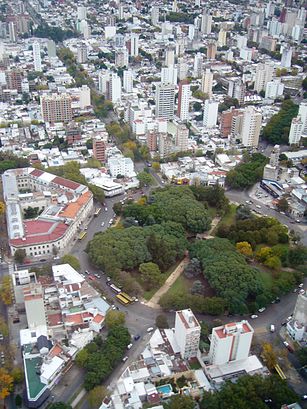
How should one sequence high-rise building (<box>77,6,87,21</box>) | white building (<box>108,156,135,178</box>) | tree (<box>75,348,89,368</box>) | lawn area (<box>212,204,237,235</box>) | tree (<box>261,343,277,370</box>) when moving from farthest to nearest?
high-rise building (<box>77,6,87,21</box>) → white building (<box>108,156,135,178</box>) → lawn area (<box>212,204,237,235</box>) → tree (<box>261,343,277,370</box>) → tree (<box>75,348,89,368</box>)

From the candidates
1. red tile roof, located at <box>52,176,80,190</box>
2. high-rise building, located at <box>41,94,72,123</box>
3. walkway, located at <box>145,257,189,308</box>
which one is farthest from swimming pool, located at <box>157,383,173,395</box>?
high-rise building, located at <box>41,94,72,123</box>

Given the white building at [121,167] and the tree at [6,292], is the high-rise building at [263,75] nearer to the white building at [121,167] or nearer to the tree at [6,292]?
A: the white building at [121,167]

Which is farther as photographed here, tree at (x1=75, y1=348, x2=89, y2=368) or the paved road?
the paved road

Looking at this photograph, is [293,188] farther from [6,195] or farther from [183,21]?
[183,21]

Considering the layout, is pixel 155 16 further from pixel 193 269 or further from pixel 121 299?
pixel 121 299

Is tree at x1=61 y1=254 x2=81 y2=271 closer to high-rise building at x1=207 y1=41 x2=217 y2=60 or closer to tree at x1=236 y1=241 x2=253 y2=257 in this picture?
tree at x1=236 y1=241 x2=253 y2=257
